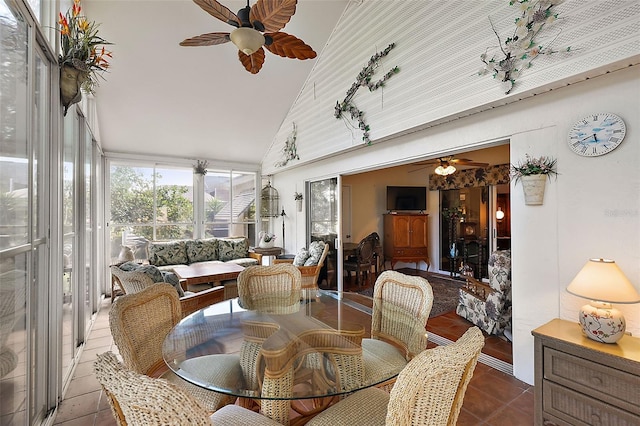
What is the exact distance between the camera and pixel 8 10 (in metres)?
1.43

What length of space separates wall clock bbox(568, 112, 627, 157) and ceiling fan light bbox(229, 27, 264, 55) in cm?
244

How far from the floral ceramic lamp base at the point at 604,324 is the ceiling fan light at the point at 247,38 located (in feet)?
9.63

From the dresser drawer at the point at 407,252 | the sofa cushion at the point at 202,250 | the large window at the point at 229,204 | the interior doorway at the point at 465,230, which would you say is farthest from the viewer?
the dresser drawer at the point at 407,252

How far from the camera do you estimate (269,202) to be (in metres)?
6.77

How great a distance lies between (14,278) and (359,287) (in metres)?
4.70

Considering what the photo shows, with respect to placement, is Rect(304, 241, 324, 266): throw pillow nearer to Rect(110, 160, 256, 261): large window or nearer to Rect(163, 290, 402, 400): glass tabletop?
Rect(163, 290, 402, 400): glass tabletop

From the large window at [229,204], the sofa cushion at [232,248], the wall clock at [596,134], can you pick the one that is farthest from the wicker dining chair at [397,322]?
the large window at [229,204]

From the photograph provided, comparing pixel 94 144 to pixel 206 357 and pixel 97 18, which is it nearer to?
pixel 97 18

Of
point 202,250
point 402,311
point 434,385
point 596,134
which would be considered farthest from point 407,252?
point 434,385

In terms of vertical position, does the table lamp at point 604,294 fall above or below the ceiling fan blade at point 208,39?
below

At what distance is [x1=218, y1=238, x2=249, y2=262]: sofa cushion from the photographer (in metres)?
5.92

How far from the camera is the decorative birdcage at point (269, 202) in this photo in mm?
6699

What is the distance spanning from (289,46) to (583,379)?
10.5 ft

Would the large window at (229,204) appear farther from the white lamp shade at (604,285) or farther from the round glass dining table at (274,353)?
the white lamp shade at (604,285)
